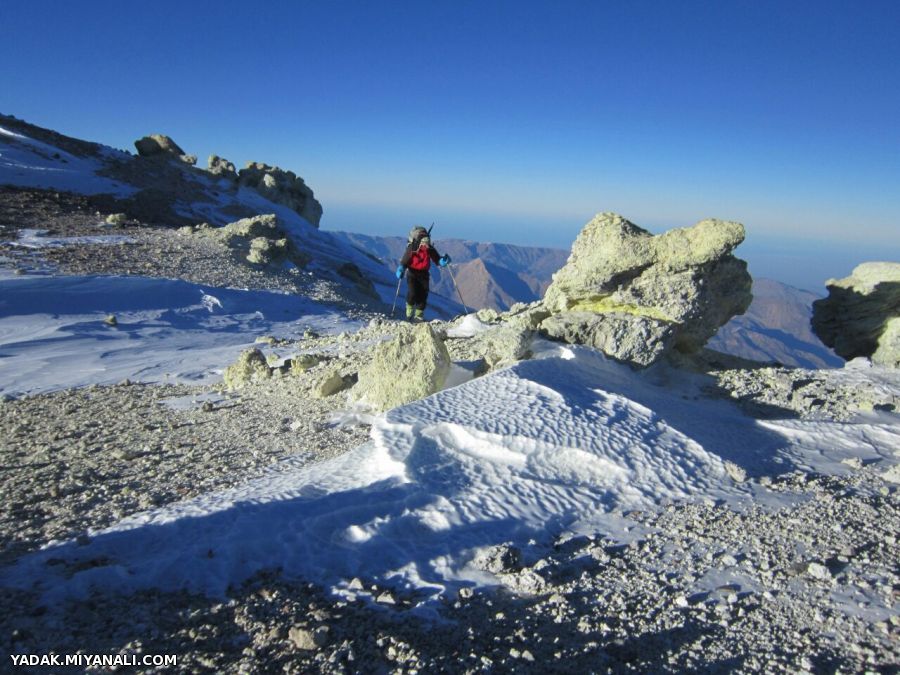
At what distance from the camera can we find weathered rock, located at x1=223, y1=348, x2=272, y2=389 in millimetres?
10695

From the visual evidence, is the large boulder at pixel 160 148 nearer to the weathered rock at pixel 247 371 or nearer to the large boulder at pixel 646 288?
the weathered rock at pixel 247 371

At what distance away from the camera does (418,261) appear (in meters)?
13.1

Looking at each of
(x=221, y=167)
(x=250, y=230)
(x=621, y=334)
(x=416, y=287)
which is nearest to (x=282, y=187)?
(x=221, y=167)

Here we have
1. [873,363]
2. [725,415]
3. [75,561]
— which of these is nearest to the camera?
[75,561]

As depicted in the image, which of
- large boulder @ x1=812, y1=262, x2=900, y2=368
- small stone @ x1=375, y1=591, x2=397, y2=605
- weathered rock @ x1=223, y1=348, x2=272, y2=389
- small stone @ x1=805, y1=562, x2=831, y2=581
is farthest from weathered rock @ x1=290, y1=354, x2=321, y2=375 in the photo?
large boulder @ x1=812, y1=262, x2=900, y2=368

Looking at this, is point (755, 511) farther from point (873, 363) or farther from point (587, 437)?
point (873, 363)

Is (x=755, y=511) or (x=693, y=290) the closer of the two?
(x=755, y=511)

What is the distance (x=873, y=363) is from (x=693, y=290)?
17.1 ft

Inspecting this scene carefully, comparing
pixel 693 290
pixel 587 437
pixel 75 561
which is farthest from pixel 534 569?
pixel 693 290

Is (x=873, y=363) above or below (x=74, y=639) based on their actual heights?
above

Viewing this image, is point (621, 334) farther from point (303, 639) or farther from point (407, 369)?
point (303, 639)

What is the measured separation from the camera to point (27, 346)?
13.0 meters

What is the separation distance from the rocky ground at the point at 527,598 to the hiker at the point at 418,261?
642cm

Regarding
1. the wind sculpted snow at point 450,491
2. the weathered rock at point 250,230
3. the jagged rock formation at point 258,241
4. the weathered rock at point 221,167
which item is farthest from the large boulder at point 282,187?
the wind sculpted snow at point 450,491
